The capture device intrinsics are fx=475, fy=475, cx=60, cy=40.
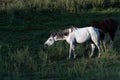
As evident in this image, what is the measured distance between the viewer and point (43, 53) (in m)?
14.2

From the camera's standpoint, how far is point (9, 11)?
20.7 meters

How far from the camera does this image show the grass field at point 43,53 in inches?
474

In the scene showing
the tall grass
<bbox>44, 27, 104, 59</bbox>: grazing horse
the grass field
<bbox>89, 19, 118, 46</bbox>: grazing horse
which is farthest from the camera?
the tall grass

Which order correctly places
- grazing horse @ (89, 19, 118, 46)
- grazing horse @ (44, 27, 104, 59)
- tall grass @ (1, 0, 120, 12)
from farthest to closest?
tall grass @ (1, 0, 120, 12)
grazing horse @ (89, 19, 118, 46)
grazing horse @ (44, 27, 104, 59)

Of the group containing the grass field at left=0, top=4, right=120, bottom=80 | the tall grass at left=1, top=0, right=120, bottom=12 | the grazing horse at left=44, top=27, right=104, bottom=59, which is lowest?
the grass field at left=0, top=4, right=120, bottom=80

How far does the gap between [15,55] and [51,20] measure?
7101 millimetres

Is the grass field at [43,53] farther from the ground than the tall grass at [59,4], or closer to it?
closer to it

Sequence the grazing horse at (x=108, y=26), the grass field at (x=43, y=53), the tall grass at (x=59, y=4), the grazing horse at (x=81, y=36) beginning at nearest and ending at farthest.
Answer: the grass field at (x=43, y=53), the grazing horse at (x=81, y=36), the grazing horse at (x=108, y=26), the tall grass at (x=59, y=4)

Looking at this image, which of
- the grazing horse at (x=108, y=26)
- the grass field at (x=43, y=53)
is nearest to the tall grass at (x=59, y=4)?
the grass field at (x=43, y=53)

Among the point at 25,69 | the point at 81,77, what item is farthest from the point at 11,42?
the point at 81,77

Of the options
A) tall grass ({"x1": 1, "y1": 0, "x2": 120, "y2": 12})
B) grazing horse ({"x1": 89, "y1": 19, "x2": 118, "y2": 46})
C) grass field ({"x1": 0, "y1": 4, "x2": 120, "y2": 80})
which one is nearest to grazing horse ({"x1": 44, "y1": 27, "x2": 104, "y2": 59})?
grass field ({"x1": 0, "y1": 4, "x2": 120, "y2": 80})

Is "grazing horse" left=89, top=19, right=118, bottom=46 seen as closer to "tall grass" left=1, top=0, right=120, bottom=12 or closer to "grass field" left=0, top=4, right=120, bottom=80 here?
"grass field" left=0, top=4, right=120, bottom=80

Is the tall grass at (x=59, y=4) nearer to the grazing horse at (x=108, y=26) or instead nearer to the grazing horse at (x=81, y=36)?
the grazing horse at (x=108, y=26)

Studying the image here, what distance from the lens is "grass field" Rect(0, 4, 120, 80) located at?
12.0 m
